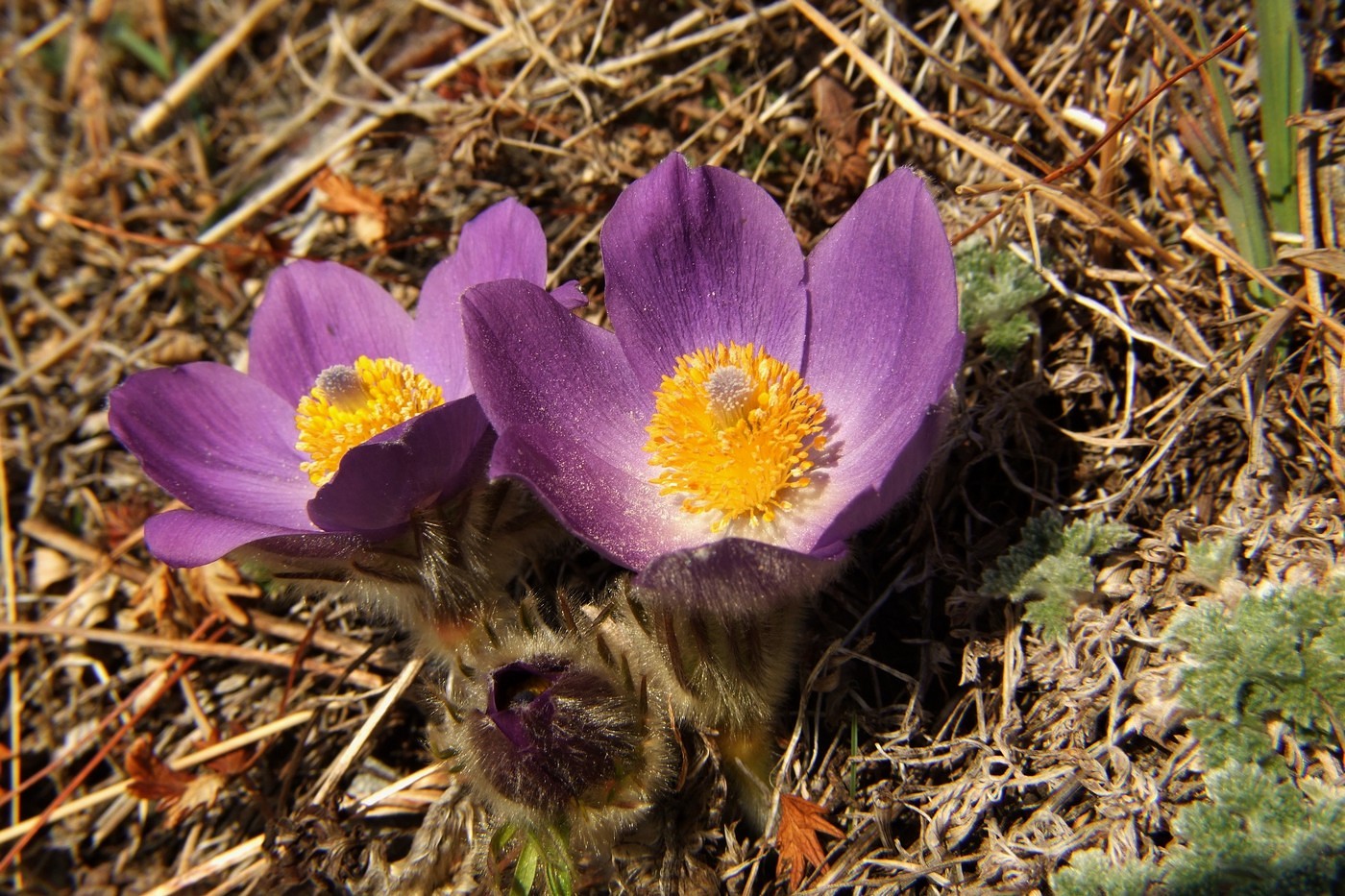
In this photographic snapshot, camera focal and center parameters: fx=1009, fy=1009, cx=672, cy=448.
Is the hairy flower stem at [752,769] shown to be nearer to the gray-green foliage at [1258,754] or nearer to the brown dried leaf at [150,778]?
the gray-green foliage at [1258,754]

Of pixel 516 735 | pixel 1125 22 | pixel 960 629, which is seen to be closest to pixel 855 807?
pixel 960 629

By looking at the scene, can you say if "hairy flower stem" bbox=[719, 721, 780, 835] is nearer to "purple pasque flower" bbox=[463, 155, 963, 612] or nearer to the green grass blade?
"purple pasque flower" bbox=[463, 155, 963, 612]

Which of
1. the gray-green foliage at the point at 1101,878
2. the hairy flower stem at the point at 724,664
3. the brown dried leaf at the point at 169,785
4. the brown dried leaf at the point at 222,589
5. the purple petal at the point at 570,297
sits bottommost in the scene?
the brown dried leaf at the point at 169,785

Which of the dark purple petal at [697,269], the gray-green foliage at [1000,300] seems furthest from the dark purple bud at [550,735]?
the gray-green foliage at [1000,300]

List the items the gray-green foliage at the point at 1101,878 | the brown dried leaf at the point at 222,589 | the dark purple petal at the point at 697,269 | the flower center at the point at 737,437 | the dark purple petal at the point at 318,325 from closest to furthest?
the gray-green foliage at the point at 1101,878 < the flower center at the point at 737,437 < the dark purple petal at the point at 697,269 < the dark purple petal at the point at 318,325 < the brown dried leaf at the point at 222,589

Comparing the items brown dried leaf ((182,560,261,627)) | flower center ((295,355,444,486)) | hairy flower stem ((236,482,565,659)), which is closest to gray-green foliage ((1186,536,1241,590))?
hairy flower stem ((236,482,565,659))

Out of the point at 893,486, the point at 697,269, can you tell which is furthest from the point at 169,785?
the point at 893,486
